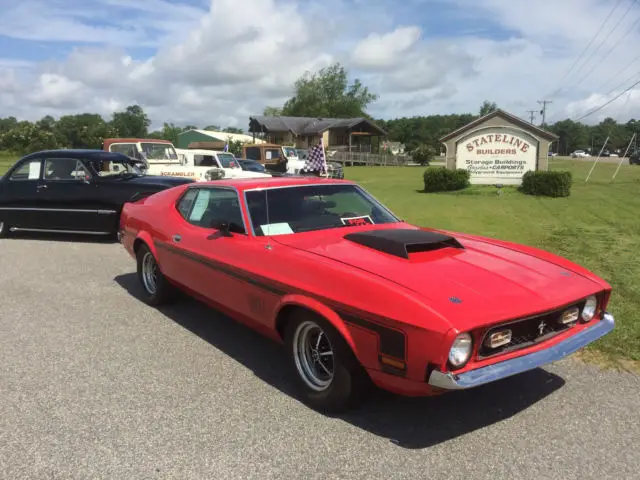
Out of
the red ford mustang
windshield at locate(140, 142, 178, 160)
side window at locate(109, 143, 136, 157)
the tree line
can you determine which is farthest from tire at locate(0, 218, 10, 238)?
the tree line

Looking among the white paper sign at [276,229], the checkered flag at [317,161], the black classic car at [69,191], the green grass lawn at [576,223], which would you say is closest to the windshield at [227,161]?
the green grass lawn at [576,223]

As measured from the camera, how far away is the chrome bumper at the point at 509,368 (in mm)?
2771

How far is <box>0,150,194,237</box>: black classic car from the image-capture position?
936 centimetres

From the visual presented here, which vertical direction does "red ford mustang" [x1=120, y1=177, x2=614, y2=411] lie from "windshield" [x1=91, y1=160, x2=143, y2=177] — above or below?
below

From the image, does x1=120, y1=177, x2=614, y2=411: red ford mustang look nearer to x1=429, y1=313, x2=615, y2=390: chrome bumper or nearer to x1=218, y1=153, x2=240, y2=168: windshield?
x1=429, y1=313, x2=615, y2=390: chrome bumper

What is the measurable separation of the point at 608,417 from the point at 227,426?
2.34 m

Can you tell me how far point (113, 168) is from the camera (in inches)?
391

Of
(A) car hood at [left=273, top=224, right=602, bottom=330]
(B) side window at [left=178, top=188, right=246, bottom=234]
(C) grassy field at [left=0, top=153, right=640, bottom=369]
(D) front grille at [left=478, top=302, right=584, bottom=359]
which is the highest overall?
(B) side window at [left=178, top=188, right=246, bottom=234]

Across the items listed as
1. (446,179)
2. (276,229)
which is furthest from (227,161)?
(276,229)

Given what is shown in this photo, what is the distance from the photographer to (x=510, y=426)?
10.7 ft

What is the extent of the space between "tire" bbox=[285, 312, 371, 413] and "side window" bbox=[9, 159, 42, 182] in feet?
26.3

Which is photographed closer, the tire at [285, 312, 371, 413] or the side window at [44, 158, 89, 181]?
the tire at [285, 312, 371, 413]

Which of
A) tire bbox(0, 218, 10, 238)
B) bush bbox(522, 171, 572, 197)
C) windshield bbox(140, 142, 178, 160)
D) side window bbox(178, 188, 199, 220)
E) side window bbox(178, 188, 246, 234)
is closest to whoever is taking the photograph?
side window bbox(178, 188, 246, 234)

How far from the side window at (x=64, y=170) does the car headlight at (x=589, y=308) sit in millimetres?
8494
